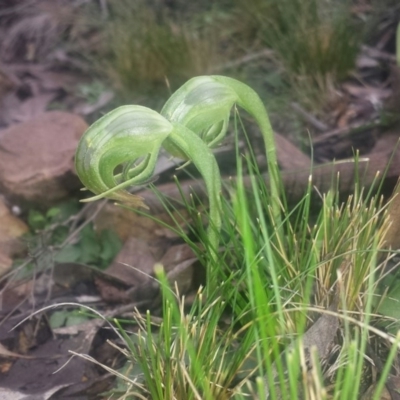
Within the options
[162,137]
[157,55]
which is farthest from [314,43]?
[162,137]

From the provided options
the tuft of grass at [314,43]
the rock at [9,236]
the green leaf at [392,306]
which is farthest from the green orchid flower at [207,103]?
the tuft of grass at [314,43]

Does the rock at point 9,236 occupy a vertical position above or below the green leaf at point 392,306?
below

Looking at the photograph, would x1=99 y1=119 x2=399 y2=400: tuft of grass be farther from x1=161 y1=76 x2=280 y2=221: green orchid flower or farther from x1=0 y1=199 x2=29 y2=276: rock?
x1=0 y1=199 x2=29 y2=276: rock

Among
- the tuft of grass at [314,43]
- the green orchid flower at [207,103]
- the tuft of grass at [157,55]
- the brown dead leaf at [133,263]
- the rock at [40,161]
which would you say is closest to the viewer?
the green orchid flower at [207,103]

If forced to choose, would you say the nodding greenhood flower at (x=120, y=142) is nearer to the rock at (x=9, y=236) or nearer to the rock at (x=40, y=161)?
the rock at (x=9, y=236)

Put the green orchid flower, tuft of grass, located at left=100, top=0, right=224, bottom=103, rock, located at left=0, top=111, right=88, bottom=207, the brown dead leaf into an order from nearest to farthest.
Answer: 1. the green orchid flower
2. the brown dead leaf
3. rock, located at left=0, top=111, right=88, bottom=207
4. tuft of grass, located at left=100, top=0, right=224, bottom=103

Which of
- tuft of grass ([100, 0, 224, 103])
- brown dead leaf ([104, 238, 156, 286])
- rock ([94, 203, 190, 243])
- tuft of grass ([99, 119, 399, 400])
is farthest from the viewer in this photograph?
tuft of grass ([100, 0, 224, 103])

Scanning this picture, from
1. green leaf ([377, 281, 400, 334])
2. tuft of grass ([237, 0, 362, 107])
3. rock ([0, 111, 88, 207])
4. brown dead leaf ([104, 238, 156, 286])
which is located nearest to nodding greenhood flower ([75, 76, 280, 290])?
green leaf ([377, 281, 400, 334])
